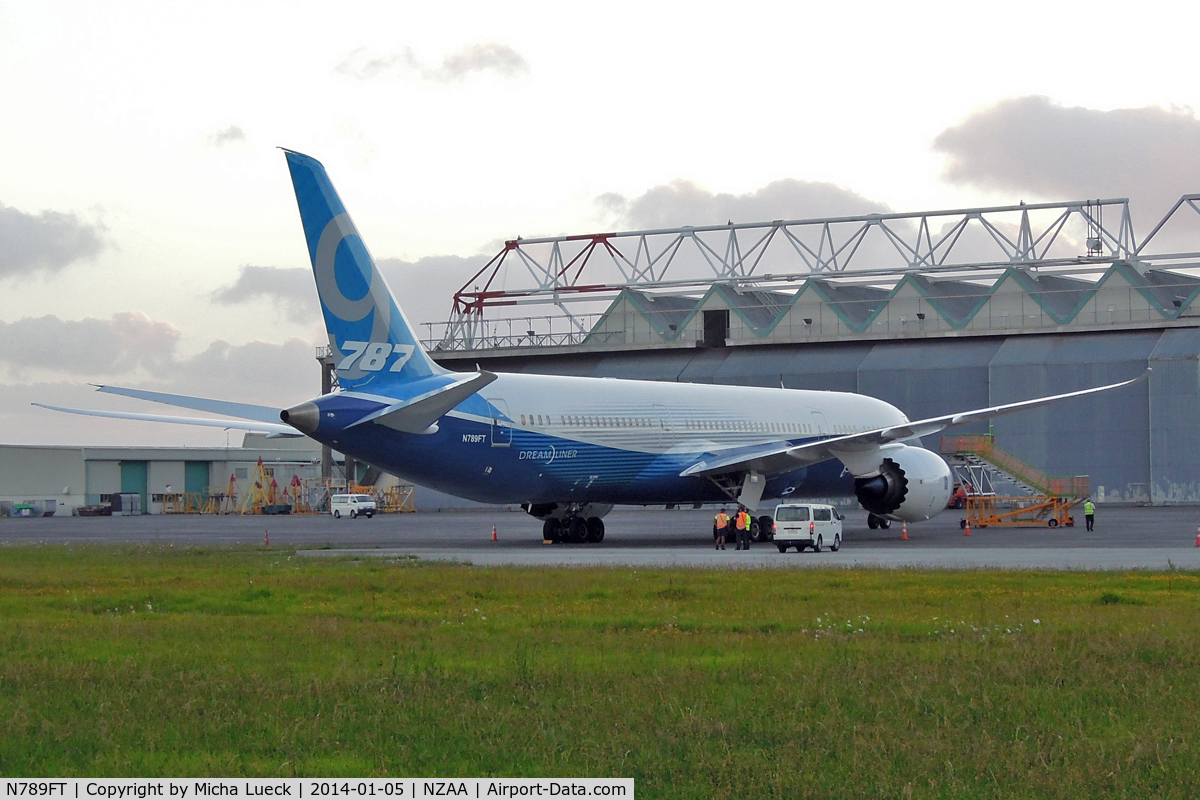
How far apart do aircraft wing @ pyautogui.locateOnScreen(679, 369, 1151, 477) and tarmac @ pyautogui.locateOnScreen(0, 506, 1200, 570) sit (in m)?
2.22

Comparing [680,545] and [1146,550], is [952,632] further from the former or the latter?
[680,545]

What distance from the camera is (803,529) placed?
31344 millimetres

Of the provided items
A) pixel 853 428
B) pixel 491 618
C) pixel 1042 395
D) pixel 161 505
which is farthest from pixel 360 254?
pixel 161 505

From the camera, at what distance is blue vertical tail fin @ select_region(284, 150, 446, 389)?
27969 mm

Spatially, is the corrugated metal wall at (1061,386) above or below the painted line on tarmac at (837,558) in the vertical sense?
above

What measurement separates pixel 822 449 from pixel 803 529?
17.0 ft

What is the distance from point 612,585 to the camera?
20.7m

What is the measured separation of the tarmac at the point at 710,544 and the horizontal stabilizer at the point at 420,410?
2917mm

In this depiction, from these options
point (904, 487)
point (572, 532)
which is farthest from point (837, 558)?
point (904, 487)

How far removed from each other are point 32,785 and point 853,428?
3934cm

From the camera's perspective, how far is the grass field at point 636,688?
791 centimetres

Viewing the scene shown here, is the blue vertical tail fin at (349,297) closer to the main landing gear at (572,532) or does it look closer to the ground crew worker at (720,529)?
the ground crew worker at (720,529)
